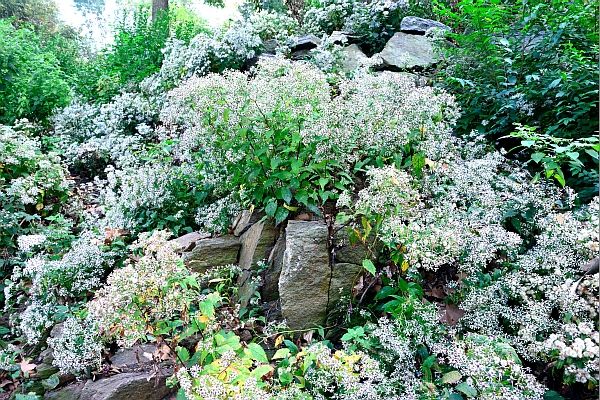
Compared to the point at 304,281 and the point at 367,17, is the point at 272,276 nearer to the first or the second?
the point at 304,281

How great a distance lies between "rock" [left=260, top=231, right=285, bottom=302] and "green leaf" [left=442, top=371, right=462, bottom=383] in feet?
4.53

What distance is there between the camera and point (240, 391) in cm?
212

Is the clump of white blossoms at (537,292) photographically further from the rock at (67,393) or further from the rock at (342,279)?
the rock at (67,393)

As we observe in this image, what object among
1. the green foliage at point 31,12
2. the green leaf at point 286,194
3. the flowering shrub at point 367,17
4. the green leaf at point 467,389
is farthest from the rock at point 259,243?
the green foliage at point 31,12

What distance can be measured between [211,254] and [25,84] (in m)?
5.79

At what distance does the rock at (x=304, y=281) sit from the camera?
312cm

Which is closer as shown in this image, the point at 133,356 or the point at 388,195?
the point at 388,195

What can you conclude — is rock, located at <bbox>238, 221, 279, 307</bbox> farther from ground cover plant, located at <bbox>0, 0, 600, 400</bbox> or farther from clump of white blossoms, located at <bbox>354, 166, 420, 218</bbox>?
clump of white blossoms, located at <bbox>354, 166, 420, 218</bbox>

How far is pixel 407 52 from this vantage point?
21.2 feet

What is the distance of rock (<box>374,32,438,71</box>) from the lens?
6.27 metres

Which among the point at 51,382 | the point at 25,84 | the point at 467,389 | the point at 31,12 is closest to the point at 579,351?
the point at 467,389

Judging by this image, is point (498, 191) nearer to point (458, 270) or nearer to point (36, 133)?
point (458, 270)

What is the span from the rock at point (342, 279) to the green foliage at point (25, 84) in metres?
6.39

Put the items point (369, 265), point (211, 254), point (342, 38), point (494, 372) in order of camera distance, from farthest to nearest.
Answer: point (342, 38)
point (211, 254)
point (369, 265)
point (494, 372)
